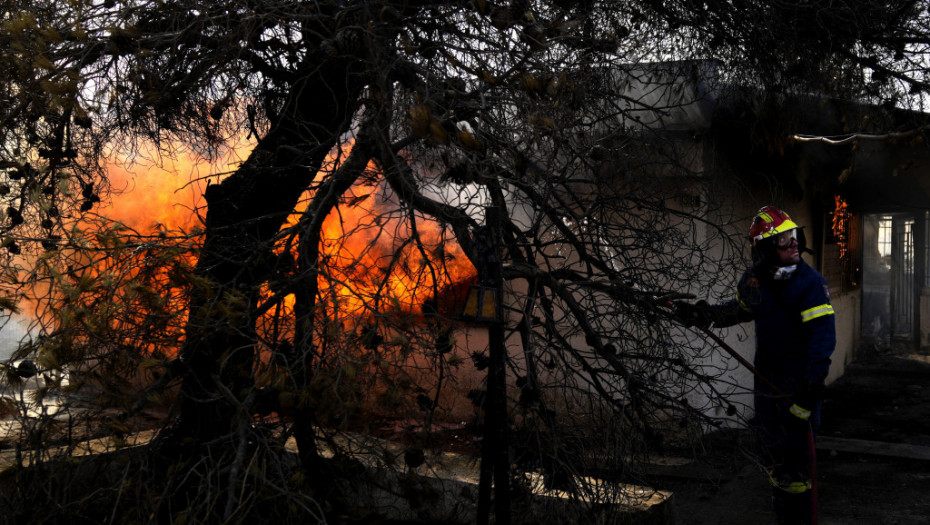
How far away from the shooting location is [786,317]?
218 inches

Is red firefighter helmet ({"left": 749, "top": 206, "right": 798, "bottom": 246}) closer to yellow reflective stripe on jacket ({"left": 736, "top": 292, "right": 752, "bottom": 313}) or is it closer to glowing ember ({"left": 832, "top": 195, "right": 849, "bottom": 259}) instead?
yellow reflective stripe on jacket ({"left": 736, "top": 292, "right": 752, "bottom": 313})

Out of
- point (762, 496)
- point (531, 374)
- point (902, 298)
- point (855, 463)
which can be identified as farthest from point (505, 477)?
point (902, 298)

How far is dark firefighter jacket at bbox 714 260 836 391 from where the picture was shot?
5.27 m

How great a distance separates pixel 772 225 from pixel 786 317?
0.68 m

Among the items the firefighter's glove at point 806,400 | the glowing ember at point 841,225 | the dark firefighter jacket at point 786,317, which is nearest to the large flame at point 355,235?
the dark firefighter jacket at point 786,317

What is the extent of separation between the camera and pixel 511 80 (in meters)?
3.67

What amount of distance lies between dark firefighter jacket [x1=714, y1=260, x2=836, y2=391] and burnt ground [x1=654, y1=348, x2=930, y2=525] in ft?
1.11

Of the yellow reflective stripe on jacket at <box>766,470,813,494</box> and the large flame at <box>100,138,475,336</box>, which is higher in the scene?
the large flame at <box>100,138,475,336</box>

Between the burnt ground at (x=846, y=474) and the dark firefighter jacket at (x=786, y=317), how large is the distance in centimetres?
34

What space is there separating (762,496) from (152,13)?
6113mm

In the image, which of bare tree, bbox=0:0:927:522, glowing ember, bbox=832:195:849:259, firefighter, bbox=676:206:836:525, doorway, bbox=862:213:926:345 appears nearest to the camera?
bare tree, bbox=0:0:927:522

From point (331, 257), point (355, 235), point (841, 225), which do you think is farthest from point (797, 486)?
point (841, 225)

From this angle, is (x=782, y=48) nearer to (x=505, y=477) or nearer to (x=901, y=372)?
(x=505, y=477)

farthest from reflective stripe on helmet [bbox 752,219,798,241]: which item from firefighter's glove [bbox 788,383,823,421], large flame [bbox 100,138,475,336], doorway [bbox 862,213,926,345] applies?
doorway [bbox 862,213,926,345]
